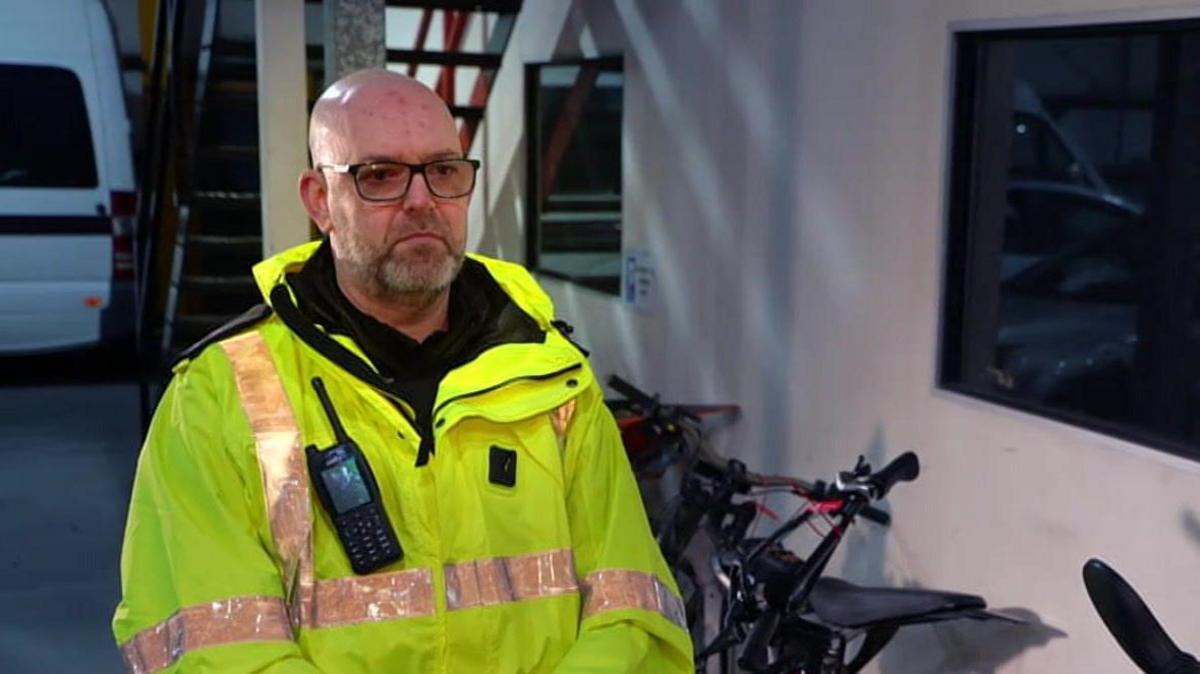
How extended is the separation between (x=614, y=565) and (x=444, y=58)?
477cm

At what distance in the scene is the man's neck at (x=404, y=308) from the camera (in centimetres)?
171

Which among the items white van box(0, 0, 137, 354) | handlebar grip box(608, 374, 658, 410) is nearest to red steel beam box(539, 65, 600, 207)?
handlebar grip box(608, 374, 658, 410)

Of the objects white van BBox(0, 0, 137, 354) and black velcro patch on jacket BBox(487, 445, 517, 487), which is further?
white van BBox(0, 0, 137, 354)

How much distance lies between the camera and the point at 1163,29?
2.51 m

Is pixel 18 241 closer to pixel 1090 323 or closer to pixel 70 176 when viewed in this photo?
pixel 70 176

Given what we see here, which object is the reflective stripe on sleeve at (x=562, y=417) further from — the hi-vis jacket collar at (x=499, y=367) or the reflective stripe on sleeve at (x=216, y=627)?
the reflective stripe on sleeve at (x=216, y=627)

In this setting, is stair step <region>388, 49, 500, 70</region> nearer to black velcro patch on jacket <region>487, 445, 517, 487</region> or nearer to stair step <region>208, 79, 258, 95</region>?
stair step <region>208, 79, 258, 95</region>

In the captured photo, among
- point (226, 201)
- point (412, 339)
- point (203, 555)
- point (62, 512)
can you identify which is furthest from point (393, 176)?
point (226, 201)

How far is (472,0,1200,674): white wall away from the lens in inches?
103

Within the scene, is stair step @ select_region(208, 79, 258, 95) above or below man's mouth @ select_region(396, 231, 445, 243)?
above

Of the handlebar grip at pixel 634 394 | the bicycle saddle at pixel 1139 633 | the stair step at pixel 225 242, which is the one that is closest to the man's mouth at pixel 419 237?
the bicycle saddle at pixel 1139 633

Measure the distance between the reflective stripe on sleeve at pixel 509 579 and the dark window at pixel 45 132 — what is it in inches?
244

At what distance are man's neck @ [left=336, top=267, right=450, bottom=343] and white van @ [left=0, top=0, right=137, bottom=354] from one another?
19.2 ft

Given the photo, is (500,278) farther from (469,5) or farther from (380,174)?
(469,5)
